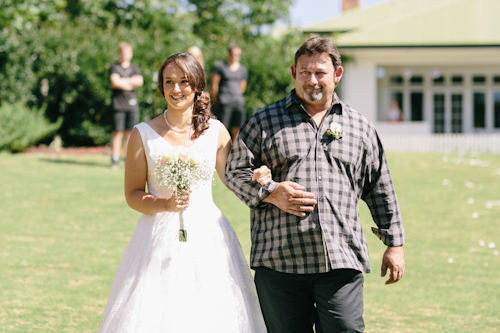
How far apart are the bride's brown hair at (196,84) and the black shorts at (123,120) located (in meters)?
8.07

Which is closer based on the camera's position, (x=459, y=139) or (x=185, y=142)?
(x=185, y=142)

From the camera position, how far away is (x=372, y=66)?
2448 centimetres

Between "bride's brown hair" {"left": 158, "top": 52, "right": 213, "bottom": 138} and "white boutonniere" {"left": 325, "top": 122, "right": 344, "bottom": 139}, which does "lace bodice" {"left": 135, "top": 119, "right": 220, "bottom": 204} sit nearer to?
"bride's brown hair" {"left": 158, "top": 52, "right": 213, "bottom": 138}

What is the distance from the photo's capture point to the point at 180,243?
351 centimetres

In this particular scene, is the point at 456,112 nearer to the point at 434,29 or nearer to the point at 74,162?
the point at 434,29

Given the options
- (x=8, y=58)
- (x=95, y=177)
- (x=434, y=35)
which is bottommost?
(x=95, y=177)

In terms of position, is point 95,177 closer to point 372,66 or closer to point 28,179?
point 28,179

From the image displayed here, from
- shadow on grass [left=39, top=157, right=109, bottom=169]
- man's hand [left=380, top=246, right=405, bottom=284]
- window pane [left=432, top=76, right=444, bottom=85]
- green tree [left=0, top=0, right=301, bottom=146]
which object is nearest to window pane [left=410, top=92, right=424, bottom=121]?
window pane [left=432, top=76, right=444, bottom=85]

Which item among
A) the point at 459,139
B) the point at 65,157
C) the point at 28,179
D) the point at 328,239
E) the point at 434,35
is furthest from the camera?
the point at 434,35

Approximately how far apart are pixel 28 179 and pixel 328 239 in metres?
8.54

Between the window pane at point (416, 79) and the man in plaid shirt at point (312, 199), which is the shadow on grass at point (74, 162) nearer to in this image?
the man in plaid shirt at point (312, 199)

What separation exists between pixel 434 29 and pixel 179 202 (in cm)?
2341

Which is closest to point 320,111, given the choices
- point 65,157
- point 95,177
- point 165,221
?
point 165,221

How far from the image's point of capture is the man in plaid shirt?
128 inches
